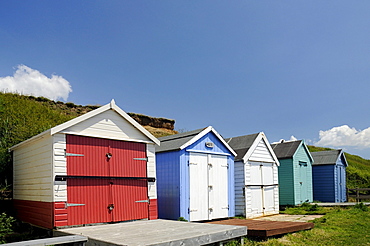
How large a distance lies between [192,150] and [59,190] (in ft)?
17.7

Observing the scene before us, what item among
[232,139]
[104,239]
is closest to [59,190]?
[104,239]

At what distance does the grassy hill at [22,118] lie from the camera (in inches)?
544

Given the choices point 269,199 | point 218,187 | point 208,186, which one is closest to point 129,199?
point 208,186

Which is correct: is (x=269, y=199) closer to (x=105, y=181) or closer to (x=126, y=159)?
(x=126, y=159)

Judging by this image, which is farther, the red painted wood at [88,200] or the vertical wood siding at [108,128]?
the vertical wood siding at [108,128]

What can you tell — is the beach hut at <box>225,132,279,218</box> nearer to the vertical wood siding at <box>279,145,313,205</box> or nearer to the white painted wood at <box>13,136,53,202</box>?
the vertical wood siding at <box>279,145,313,205</box>

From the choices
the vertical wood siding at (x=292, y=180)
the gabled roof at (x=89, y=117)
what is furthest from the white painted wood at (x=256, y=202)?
the gabled roof at (x=89, y=117)

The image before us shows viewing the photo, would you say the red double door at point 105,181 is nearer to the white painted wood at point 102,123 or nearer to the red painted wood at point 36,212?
the white painted wood at point 102,123

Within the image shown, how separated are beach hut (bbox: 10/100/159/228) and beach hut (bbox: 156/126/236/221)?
4.03 ft

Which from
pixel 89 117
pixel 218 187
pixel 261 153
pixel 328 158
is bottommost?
pixel 218 187

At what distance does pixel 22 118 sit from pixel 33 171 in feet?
41.5

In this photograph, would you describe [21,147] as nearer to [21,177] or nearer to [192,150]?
[21,177]

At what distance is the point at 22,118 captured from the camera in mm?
21891

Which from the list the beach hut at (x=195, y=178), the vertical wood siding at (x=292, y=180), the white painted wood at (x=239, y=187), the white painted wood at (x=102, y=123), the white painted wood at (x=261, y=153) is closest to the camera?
the white painted wood at (x=102, y=123)
